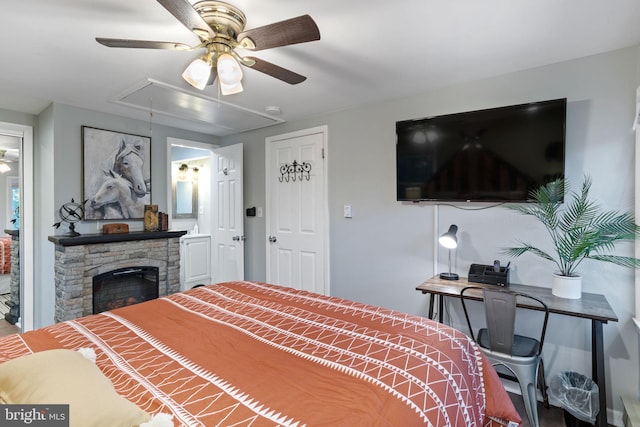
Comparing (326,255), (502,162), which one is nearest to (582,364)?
(502,162)

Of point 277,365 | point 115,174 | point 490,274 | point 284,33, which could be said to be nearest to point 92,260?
point 115,174

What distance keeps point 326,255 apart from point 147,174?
7.16ft

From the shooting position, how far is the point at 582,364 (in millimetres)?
2154

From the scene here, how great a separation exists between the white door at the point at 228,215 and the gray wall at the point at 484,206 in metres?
0.51

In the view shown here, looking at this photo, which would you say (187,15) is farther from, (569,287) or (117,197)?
(117,197)

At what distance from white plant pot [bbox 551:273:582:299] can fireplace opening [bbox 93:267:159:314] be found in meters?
3.59

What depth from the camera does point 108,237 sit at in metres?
3.08

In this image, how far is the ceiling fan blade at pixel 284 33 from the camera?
4.36ft

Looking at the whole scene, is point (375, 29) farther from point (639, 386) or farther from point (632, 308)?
point (639, 386)

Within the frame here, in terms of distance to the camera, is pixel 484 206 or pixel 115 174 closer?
pixel 484 206

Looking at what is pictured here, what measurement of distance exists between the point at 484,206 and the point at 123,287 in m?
3.54

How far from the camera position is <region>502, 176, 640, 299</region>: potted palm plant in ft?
6.33

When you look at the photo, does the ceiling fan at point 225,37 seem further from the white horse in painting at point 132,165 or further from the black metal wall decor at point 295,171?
the white horse in painting at point 132,165

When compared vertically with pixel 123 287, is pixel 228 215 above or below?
above
